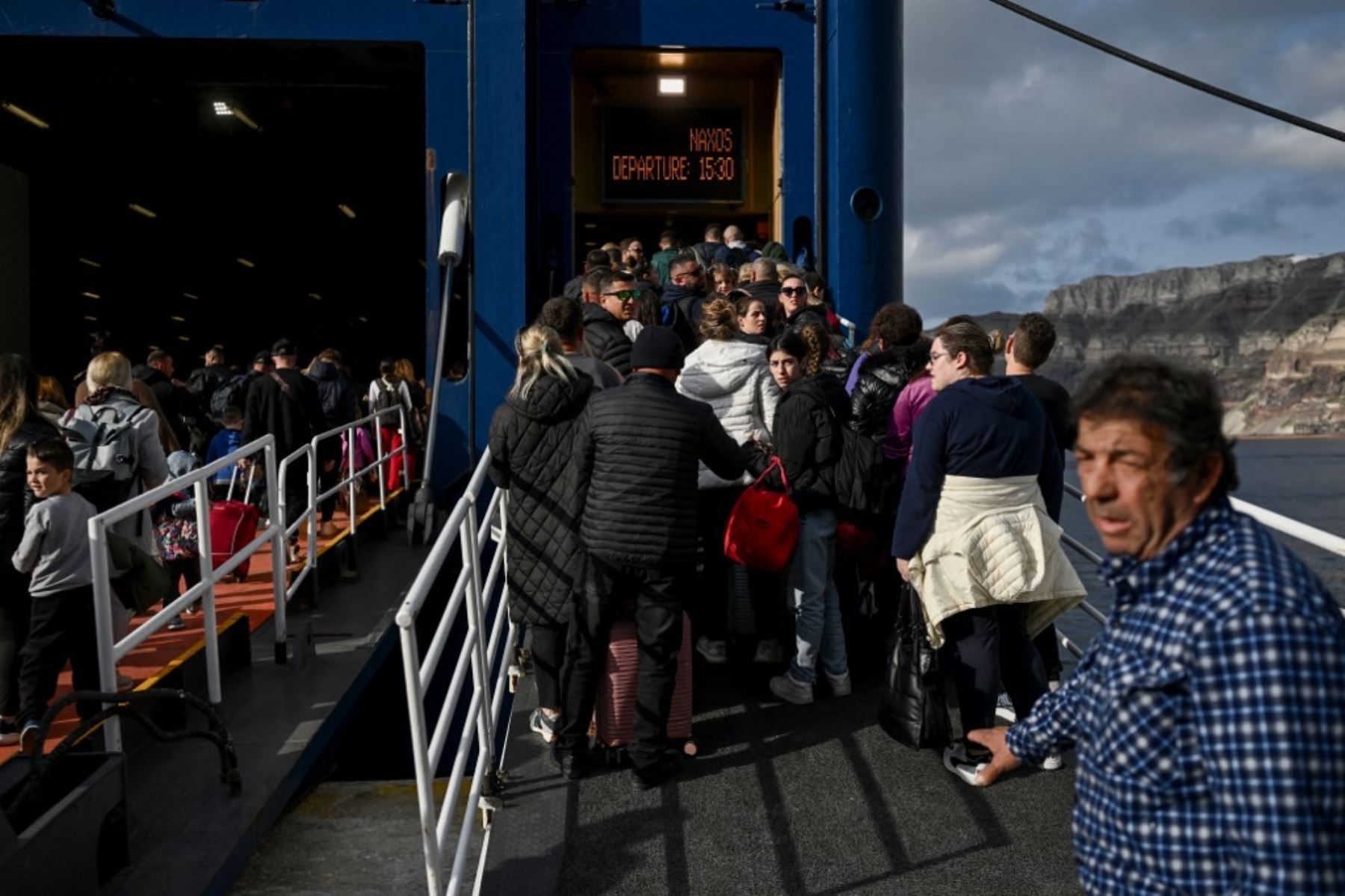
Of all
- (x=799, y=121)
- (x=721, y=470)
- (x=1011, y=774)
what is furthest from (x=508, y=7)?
(x=1011, y=774)

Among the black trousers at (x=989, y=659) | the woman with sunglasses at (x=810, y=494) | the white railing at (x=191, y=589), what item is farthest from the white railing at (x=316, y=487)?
the black trousers at (x=989, y=659)

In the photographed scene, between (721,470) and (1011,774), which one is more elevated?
(721,470)

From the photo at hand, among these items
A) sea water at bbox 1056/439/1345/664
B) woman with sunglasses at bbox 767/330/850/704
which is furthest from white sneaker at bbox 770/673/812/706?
sea water at bbox 1056/439/1345/664

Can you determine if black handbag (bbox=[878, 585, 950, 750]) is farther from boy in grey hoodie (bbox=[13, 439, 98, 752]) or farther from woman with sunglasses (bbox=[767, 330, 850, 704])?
boy in grey hoodie (bbox=[13, 439, 98, 752])

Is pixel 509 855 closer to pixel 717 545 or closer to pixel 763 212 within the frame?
pixel 717 545

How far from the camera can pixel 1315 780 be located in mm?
1521

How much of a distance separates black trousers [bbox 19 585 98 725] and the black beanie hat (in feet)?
7.59

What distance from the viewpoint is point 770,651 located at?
5.61 m

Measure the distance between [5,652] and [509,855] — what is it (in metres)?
2.32

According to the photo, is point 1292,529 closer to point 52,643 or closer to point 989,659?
point 989,659

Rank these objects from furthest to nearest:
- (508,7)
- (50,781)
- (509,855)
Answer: (508,7)
(509,855)
(50,781)

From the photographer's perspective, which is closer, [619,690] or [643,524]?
[643,524]

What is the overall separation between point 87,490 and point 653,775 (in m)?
2.95

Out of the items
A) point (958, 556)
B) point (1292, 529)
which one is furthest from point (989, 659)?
point (1292, 529)
